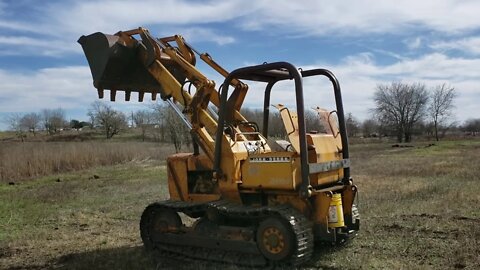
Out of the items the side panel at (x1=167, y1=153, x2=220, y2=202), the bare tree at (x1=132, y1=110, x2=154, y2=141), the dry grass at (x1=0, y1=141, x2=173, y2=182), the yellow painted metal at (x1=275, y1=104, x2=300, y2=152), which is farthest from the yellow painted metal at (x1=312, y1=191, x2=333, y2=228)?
the bare tree at (x1=132, y1=110, x2=154, y2=141)

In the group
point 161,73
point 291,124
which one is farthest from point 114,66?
point 291,124

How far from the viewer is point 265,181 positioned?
21.5ft

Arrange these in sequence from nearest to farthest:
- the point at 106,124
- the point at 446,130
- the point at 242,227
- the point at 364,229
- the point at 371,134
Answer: the point at 242,227 → the point at 364,229 → the point at 106,124 → the point at 446,130 → the point at 371,134

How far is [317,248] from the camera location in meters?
7.31

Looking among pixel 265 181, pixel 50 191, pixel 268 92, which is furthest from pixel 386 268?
pixel 50 191

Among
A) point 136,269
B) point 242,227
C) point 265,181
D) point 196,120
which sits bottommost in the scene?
point 136,269

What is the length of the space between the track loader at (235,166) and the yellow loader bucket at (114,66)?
0.05 feet

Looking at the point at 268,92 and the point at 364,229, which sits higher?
the point at 268,92

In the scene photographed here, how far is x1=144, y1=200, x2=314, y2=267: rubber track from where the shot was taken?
6.10m

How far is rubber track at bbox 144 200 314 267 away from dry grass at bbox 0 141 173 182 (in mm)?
17026

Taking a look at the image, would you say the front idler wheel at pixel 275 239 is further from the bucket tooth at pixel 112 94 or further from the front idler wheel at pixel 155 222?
the bucket tooth at pixel 112 94

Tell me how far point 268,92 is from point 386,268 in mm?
3202

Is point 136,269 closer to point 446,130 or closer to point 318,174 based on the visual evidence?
point 318,174

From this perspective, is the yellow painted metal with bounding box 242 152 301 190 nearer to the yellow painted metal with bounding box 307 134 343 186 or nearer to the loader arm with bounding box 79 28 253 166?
the yellow painted metal with bounding box 307 134 343 186
